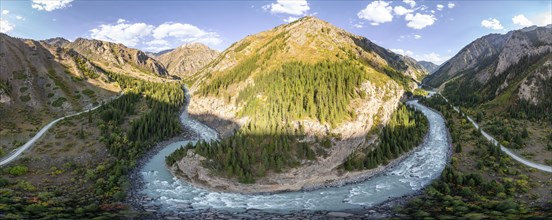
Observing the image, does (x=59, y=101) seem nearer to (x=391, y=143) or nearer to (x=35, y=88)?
(x=35, y=88)

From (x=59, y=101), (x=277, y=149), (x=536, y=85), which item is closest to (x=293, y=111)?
(x=277, y=149)

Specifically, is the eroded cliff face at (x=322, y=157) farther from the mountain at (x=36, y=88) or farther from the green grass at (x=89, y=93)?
the green grass at (x=89, y=93)

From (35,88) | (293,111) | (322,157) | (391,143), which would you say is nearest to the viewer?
(322,157)

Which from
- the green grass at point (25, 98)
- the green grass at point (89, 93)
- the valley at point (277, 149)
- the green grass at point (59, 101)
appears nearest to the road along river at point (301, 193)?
the valley at point (277, 149)

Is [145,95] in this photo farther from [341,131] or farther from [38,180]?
[341,131]

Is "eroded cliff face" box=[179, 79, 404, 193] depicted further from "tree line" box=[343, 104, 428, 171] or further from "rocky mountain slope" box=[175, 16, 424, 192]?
"tree line" box=[343, 104, 428, 171]

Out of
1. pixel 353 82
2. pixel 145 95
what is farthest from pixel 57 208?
pixel 145 95

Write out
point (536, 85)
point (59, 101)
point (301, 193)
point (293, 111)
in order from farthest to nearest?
point (536, 85)
point (59, 101)
point (293, 111)
point (301, 193)
